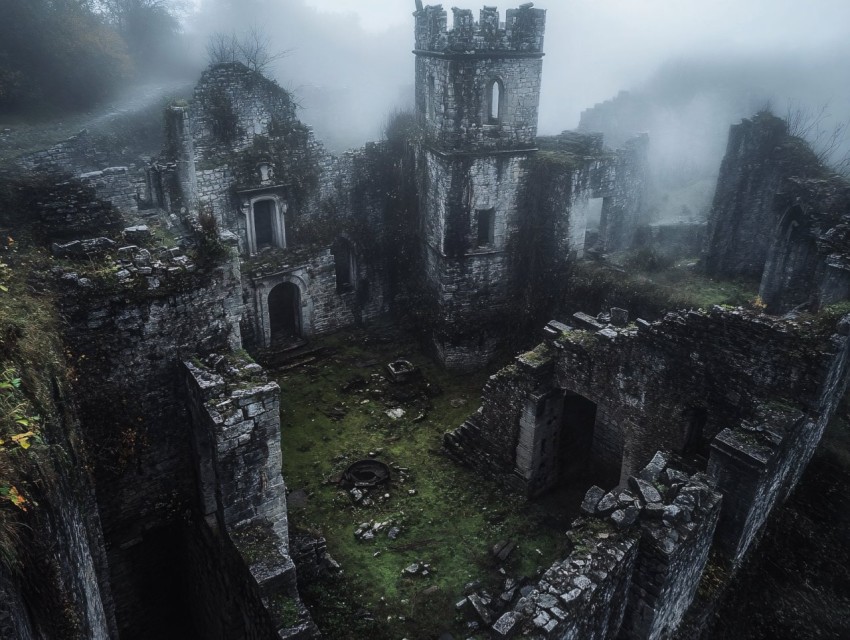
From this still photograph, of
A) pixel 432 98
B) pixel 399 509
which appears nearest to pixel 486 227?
pixel 432 98

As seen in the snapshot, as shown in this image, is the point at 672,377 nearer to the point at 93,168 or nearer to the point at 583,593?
the point at 583,593

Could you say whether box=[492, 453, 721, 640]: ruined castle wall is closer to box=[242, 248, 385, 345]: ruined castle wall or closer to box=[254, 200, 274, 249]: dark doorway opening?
box=[242, 248, 385, 345]: ruined castle wall

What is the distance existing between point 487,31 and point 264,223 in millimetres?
8038

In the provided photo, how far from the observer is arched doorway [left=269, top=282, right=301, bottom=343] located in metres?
19.5

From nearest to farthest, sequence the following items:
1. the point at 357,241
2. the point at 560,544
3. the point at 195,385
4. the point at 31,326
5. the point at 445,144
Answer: the point at 31,326 → the point at 195,385 → the point at 560,544 → the point at 445,144 → the point at 357,241

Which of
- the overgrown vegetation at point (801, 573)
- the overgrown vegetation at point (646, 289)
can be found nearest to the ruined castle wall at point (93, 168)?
the overgrown vegetation at point (646, 289)

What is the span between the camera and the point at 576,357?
12.7 m

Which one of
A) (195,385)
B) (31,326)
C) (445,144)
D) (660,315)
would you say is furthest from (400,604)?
(445,144)

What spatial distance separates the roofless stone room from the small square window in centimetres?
12

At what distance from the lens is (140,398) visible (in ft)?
30.8

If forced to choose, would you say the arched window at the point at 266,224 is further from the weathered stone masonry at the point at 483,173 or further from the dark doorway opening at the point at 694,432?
the dark doorway opening at the point at 694,432

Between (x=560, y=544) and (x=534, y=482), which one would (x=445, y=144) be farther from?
(x=560, y=544)

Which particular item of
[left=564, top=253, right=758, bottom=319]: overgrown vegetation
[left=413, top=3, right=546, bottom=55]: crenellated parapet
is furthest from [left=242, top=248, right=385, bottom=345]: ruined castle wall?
[left=413, top=3, right=546, bottom=55]: crenellated parapet

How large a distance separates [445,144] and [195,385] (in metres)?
10.3
